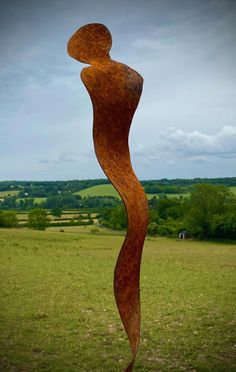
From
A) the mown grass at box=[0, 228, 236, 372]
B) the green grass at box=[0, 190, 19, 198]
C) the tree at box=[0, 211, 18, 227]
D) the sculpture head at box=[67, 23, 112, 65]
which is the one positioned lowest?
the mown grass at box=[0, 228, 236, 372]

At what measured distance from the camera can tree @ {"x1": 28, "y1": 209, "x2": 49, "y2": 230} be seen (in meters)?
48.0

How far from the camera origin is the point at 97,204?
62750mm

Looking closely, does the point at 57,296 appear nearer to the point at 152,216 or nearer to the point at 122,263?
the point at 122,263

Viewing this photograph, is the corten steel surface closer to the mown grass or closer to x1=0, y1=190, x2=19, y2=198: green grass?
the mown grass

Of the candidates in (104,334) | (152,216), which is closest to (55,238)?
(152,216)

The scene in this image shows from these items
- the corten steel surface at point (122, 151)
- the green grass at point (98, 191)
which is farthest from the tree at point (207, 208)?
the corten steel surface at point (122, 151)

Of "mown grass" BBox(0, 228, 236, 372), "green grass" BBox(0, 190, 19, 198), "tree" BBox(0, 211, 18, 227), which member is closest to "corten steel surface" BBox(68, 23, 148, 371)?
"mown grass" BBox(0, 228, 236, 372)

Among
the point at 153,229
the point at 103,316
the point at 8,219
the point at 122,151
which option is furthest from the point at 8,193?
the point at 122,151

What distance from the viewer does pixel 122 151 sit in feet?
22.6

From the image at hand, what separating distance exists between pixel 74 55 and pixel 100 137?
148cm

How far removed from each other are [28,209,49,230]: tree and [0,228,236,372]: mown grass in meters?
20.8

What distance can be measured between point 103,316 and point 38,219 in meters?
35.5

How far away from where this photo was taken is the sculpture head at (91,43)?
7031 mm

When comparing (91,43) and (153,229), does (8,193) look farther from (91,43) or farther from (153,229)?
(91,43)
